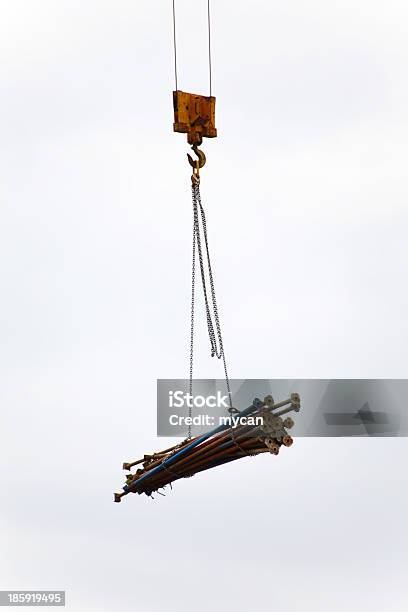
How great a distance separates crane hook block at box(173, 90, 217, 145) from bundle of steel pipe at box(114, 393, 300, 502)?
6.29 meters

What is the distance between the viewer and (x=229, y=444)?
121ft

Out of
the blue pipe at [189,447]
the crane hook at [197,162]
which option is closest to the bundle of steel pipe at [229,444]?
the blue pipe at [189,447]

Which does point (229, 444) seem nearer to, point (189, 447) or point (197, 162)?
point (189, 447)

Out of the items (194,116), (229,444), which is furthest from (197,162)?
(229,444)

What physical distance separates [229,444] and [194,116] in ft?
24.5

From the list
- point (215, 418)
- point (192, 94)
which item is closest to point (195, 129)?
point (192, 94)

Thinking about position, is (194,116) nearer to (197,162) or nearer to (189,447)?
(197,162)

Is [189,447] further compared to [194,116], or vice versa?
[189,447]

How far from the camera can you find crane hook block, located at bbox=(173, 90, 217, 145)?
37.6 m

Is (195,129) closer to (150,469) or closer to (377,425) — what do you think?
(150,469)

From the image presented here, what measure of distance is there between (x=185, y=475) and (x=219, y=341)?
12.2ft

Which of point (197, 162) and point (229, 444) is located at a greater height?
point (197, 162)

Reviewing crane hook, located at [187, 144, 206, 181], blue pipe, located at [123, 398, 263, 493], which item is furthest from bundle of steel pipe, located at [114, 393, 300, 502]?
crane hook, located at [187, 144, 206, 181]

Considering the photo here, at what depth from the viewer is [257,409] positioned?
119 feet
